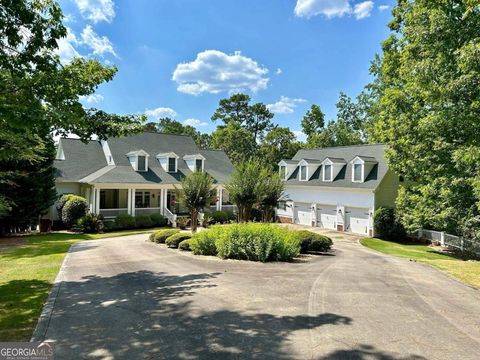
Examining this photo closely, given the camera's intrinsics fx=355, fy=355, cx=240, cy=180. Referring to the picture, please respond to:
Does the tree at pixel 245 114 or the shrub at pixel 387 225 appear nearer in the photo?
the shrub at pixel 387 225

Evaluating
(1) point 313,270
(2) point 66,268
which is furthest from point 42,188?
(1) point 313,270

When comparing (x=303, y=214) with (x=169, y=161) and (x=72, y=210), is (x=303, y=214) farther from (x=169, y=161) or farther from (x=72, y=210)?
(x=72, y=210)

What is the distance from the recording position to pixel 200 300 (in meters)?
8.41

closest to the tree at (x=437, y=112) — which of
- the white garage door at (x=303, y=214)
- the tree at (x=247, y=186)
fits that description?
the tree at (x=247, y=186)

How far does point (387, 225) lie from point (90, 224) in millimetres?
23454

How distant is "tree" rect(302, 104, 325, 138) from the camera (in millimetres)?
59938

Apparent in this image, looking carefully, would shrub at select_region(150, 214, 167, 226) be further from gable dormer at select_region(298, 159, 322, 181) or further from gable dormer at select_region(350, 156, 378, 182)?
gable dormer at select_region(350, 156, 378, 182)

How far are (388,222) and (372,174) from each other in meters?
4.71

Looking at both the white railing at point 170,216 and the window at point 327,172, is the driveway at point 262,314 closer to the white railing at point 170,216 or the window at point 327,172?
the white railing at point 170,216

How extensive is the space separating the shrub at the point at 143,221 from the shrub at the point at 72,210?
4317 mm

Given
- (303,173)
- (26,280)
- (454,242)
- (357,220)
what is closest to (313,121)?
(303,173)

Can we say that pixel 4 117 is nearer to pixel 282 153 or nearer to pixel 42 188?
pixel 42 188

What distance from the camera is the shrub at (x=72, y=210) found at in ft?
91.5

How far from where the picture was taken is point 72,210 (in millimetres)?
27875
